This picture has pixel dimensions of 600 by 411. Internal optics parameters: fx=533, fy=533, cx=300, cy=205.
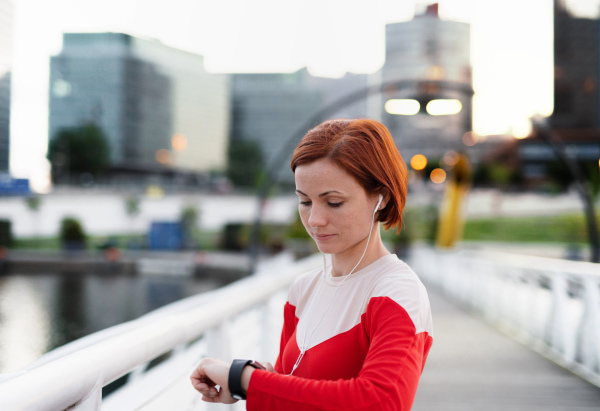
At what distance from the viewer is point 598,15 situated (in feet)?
157

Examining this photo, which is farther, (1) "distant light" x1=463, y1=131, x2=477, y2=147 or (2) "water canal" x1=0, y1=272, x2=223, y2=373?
(1) "distant light" x1=463, y1=131, x2=477, y2=147

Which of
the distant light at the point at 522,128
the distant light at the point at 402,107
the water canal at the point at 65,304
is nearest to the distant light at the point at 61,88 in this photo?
the water canal at the point at 65,304

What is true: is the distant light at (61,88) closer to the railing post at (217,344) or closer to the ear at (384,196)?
the railing post at (217,344)

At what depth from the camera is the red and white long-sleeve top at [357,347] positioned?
90cm

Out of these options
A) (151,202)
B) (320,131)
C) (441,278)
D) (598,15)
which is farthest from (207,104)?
(320,131)

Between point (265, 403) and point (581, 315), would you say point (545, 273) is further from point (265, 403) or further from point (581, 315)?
point (265, 403)

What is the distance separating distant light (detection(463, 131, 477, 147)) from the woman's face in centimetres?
1784

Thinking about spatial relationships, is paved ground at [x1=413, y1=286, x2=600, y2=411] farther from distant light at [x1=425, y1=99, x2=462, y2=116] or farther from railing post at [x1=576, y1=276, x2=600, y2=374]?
distant light at [x1=425, y1=99, x2=462, y2=116]

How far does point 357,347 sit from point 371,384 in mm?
159

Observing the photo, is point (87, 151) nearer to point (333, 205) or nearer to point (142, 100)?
point (142, 100)

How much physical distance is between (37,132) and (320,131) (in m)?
6.50

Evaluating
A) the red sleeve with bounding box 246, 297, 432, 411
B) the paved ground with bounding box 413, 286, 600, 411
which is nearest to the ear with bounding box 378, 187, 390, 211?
the red sleeve with bounding box 246, 297, 432, 411

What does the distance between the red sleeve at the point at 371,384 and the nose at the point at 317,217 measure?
9.2 inches

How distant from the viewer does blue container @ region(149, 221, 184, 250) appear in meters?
34.7
